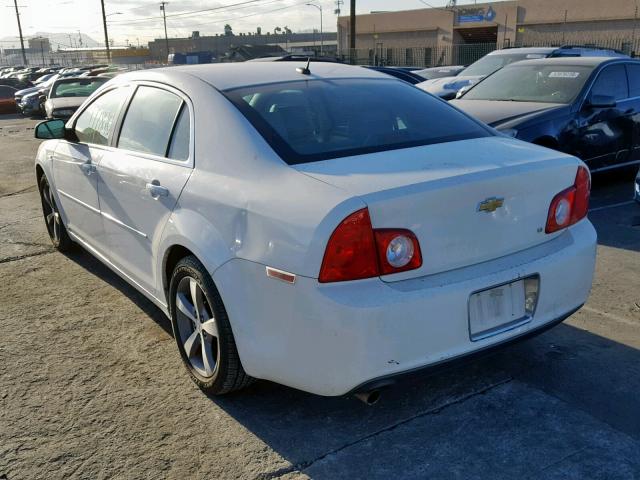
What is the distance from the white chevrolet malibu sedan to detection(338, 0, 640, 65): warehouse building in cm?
3291

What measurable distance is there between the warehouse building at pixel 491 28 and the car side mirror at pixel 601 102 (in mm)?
28372

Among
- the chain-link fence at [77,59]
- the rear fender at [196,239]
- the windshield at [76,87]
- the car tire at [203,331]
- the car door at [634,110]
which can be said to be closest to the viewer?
the rear fender at [196,239]

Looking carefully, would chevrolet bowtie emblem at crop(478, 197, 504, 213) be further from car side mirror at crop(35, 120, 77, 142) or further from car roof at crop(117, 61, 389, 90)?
car side mirror at crop(35, 120, 77, 142)

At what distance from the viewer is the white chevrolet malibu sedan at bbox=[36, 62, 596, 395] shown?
248cm

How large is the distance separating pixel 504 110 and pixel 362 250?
5.22 m

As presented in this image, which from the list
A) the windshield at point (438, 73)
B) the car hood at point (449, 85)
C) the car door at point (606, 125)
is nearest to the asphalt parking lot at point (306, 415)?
the car door at point (606, 125)

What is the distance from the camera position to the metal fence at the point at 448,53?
1345 inches

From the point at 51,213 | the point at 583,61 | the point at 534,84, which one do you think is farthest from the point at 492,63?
the point at 51,213

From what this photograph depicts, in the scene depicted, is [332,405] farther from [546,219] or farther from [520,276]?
[546,219]

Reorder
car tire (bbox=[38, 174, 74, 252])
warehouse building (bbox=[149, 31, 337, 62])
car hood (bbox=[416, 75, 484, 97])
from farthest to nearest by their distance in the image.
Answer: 1. warehouse building (bbox=[149, 31, 337, 62])
2. car hood (bbox=[416, 75, 484, 97])
3. car tire (bbox=[38, 174, 74, 252])

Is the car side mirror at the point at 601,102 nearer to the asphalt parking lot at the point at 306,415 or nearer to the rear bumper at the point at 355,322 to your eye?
the asphalt parking lot at the point at 306,415

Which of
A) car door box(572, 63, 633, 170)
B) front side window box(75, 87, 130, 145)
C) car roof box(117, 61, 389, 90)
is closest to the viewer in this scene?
car roof box(117, 61, 389, 90)

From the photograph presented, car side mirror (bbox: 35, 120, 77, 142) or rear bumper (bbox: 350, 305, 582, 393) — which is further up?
car side mirror (bbox: 35, 120, 77, 142)

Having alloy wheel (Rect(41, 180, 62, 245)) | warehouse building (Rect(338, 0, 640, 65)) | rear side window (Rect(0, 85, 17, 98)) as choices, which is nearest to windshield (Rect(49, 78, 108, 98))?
alloy wheel (Rect(41, 180, 62, 245))
